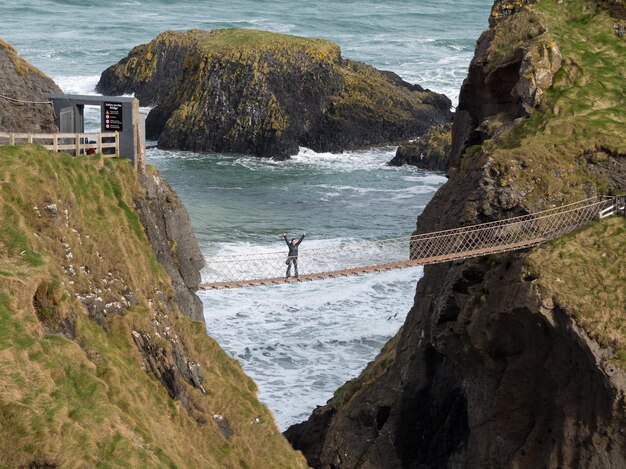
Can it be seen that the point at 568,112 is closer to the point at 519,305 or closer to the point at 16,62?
the point at 519,305

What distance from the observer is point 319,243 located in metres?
50.8

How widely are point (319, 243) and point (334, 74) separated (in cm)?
2840

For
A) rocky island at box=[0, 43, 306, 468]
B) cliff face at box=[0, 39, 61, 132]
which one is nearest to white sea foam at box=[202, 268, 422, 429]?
rocky island at box=[0, 43, 306, 468]

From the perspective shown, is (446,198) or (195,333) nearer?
(195,333)

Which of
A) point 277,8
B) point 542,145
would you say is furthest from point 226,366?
point 277,8

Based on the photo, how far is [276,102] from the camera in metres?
72.4

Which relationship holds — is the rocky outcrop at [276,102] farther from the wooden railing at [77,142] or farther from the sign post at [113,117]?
the sign post at [113,117]

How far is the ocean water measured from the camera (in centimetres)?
4022

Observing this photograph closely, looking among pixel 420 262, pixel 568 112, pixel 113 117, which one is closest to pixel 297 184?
pixel 568 112

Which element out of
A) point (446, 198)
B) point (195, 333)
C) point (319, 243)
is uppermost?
point (446, 198)

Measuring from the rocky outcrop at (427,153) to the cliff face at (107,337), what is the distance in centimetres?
4196

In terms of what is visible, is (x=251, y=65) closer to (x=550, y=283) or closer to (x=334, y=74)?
(x=334, y=74)

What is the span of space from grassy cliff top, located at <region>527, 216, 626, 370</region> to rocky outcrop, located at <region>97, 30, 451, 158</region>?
145 feet

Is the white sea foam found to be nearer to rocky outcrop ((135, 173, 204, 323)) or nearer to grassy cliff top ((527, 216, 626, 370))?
rocky outcrop ((135, 173, 204, 323))
